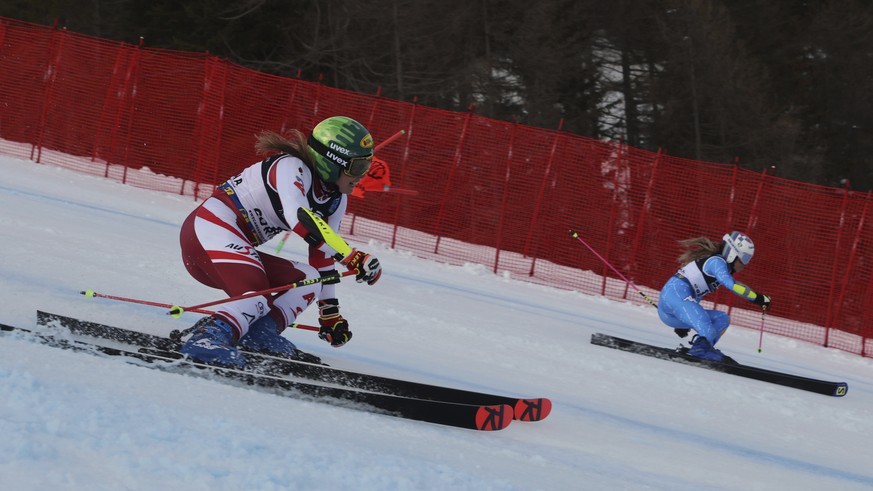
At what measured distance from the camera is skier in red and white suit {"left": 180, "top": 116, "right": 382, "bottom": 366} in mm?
4289

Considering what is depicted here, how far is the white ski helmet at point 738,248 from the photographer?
8.31 meters

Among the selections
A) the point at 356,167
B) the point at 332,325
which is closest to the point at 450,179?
the point at 332,325

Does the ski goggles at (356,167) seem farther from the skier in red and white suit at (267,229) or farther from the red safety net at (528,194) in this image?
the red safety net at (528,194)

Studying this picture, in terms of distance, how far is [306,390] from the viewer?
164 inches

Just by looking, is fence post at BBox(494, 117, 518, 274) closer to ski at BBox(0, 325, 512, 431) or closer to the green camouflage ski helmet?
the green camouflage ski helmet

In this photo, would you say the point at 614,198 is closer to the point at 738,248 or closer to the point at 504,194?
the point at 504,194

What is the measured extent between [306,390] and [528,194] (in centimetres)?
937

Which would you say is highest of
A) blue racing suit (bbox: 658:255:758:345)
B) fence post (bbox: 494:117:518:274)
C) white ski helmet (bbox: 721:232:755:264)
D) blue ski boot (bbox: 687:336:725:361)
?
fence post (bbox: 494:117:518:274)

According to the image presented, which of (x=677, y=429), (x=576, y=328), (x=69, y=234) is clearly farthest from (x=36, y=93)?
(x=677, y=429)

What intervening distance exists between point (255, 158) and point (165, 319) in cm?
928

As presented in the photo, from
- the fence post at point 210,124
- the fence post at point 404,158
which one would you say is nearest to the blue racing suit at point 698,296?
the fence post at point 404,158

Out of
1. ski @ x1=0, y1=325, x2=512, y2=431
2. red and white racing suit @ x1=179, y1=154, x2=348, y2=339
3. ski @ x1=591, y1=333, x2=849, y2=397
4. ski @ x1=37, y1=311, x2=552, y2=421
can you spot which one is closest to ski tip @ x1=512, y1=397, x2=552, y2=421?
ski @ x1=37, y1=311, x2=552, y2=421

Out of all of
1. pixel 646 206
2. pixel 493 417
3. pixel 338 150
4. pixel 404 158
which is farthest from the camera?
pixel 404 158

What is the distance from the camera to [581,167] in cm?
1337
